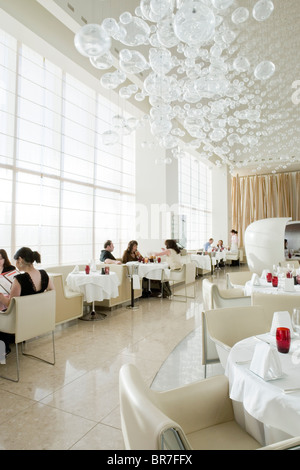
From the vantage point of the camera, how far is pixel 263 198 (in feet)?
55.9

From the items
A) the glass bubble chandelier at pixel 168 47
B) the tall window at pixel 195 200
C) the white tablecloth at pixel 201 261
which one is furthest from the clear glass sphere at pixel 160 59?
the tall window at pixel 195 200

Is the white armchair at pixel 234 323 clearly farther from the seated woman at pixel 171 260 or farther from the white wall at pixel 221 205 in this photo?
the white wall at pixel 221 205

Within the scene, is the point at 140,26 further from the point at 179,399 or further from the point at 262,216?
the point at 262,216

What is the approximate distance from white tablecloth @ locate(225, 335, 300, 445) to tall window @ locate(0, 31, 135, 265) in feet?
18.4


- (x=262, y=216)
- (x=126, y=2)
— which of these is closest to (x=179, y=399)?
(x=126, y=2)

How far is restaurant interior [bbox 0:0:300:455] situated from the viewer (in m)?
1.54

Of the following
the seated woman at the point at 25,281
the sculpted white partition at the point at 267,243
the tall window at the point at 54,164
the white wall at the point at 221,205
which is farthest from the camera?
the white wall at the point at 221,205

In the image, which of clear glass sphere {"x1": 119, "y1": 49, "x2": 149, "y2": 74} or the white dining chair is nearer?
clear glass sphere {"x1": 119, "y1": 49, "x2": 149, "y2": 74}

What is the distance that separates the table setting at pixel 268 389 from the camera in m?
1.31

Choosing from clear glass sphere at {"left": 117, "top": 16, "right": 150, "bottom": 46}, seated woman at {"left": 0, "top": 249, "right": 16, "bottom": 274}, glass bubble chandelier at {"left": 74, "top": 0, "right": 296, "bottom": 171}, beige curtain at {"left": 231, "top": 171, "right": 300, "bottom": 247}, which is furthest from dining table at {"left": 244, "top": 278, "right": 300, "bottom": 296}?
beige curtain at {"left": 231, "top": 171, "right": 300, "bottom": 247}

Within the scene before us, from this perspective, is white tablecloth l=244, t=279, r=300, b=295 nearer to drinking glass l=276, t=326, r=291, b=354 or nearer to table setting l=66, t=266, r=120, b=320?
drinking glass l=276, t=326, r=291, b=354

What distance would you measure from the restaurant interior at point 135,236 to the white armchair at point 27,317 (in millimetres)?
15

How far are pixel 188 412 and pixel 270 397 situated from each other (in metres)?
0.44

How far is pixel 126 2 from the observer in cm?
462
